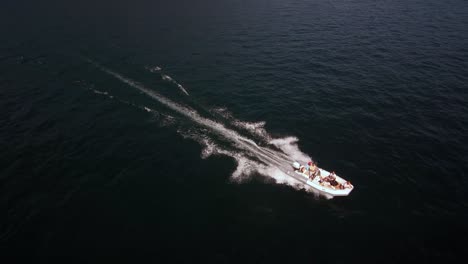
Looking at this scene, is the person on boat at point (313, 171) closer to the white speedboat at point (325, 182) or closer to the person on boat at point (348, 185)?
the white speedboat at point (325, 182)

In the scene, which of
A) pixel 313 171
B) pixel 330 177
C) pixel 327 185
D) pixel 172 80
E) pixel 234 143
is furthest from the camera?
pixel 172 80

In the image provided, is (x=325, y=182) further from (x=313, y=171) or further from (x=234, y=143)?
(x=234, y=143)

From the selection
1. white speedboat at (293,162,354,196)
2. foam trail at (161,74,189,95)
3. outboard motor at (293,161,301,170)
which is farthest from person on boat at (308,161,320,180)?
foam trail at (161,74,189,95)

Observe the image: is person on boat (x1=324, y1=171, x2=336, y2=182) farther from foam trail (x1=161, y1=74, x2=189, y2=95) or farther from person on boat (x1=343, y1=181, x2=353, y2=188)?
foam trail (x1=161, y1=74, x2=189, y2=95)

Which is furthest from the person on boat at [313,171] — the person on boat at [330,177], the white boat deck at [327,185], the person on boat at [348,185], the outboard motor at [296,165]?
the person on boat at [348,185]

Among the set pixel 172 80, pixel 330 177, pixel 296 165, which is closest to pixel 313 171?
pixel 330 177

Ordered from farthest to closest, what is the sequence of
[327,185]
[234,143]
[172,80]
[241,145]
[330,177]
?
[172,80] → [234,143] → [241,145] → [330,177] → [327,185]
